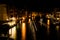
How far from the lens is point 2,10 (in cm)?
600

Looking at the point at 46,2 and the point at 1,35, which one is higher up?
the point at 46,2

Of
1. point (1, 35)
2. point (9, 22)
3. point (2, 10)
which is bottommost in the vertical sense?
point (1, 35)

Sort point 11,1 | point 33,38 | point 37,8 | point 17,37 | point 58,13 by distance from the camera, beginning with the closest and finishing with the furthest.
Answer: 1. point 11,1
2. point 17,37
3. point 37,8
4. point 33,38
5. point 58,13

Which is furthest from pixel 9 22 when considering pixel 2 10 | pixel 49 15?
pixel 49 15

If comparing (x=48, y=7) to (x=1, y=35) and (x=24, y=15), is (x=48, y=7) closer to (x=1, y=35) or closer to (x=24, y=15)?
(x=24, y=15)

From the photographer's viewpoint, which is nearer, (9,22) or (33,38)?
(9,22)

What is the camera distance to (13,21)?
15.1 feet

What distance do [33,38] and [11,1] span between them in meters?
2.33

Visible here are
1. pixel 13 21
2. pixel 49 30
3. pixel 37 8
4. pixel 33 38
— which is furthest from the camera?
pixel 49 30

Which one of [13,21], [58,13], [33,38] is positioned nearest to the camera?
[13,21]

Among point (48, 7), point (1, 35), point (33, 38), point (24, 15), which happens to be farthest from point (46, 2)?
point (1, 35)

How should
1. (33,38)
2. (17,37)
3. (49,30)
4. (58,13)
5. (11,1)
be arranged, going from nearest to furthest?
(11,1) → (17,37) → (33,38) → (58,13) → (49,30)

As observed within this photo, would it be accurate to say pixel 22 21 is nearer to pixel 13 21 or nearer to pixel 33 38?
pixel 13 21

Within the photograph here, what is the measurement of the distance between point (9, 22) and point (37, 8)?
171 centimetres
